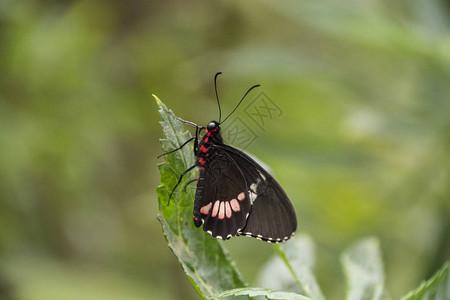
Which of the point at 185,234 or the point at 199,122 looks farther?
the point at 199,122

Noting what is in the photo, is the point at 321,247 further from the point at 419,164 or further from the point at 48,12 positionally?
the point at 48,12

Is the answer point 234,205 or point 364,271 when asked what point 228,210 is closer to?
point 234,205

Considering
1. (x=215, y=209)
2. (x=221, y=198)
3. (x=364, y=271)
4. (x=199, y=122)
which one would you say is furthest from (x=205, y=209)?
(x=199, y=122)

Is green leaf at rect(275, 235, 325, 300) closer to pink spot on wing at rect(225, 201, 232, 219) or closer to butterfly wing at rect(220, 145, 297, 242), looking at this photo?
butterfly wing at rect(220, 145, 297, 242)

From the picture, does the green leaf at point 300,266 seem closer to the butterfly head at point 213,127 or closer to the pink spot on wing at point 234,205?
the pink spot on wing at point 234,205

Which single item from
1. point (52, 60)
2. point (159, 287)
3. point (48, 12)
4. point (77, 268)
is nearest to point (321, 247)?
point (159, 287)

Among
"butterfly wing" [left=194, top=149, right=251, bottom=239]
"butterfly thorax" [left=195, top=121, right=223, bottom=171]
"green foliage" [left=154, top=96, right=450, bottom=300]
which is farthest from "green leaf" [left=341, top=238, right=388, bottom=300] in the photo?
"butterfly thorax" [left=195, top=121, right=223, bottom=171]

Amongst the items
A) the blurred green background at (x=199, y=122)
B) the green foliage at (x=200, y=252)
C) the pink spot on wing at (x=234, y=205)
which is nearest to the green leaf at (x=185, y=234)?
the green foliage at (x=200, y=252)
